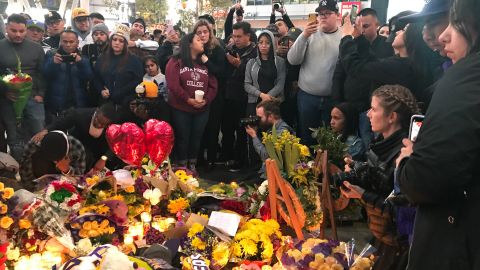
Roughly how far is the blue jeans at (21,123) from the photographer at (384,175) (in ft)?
12.7

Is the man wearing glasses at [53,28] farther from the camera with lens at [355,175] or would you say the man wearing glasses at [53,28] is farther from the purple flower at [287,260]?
the purple flower at [287,260]

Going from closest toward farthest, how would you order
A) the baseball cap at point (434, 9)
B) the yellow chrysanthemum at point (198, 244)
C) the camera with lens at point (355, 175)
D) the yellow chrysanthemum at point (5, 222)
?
the baseball cap at point (434, 9) → the yellow chrysanthemum at point (5, 222) → the camera with lens at point (355, 175) → the yellow chrysanthemum at point (198, 244)

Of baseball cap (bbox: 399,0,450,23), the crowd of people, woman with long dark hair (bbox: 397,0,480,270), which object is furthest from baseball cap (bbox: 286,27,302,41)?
woman with long dark hair (bbox: 397,0,480,270)

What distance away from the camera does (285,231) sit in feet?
9.52

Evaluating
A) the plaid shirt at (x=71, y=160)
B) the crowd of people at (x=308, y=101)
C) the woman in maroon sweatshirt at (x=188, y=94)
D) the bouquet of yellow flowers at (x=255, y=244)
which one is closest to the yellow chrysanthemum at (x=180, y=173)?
the crowd of people at (x=308, y=101)

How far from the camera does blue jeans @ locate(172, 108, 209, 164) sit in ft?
16.2

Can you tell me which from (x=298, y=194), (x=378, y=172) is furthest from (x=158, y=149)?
(x=378, y=172)

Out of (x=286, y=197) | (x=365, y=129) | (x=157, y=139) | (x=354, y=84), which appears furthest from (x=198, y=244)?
(x=354, y=84)

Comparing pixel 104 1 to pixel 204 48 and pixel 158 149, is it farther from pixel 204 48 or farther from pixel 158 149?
pixel 158 149

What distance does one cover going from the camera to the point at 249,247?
2449 millimetres

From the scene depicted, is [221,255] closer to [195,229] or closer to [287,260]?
[195,229]

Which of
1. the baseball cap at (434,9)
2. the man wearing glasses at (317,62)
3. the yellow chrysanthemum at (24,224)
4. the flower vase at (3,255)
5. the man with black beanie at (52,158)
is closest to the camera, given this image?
the baseball cap at (434,9)

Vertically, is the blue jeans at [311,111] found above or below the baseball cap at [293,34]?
below

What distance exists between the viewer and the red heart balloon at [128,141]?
2.82m
